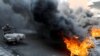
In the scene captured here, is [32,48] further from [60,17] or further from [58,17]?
[60,17]

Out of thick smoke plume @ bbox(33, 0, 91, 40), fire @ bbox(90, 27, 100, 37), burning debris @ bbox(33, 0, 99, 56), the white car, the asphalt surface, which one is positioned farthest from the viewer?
fire @ bbox(90, 27, 100, 37)

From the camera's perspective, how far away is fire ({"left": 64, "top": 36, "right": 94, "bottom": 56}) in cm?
3316

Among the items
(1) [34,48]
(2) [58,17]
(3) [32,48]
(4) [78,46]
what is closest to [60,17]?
(2) [58,17]

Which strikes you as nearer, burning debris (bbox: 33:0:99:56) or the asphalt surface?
burning debris (bbox: 33:0:99:56)

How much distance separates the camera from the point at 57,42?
3694 cm

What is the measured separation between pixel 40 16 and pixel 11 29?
8.01 metres

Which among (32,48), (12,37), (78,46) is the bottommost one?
(32,48)

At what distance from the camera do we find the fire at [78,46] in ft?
109

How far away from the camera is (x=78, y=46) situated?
1326 inches

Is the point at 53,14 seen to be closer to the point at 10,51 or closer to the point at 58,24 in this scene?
the point at 58,24

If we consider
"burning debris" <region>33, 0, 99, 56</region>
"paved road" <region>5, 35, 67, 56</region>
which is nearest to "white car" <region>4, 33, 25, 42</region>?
"paved road" <region>5, 35, 67, 56</region>

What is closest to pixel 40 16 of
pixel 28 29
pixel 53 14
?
pixel 53 14

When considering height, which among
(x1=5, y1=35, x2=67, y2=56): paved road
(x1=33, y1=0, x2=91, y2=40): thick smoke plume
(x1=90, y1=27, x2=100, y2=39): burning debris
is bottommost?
(x1=5, y1=35, x2=67, y2=56): paved road

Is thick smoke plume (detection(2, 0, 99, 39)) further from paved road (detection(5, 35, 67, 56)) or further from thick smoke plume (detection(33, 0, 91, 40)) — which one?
paved road (detection(5, 35, 67, 56))
